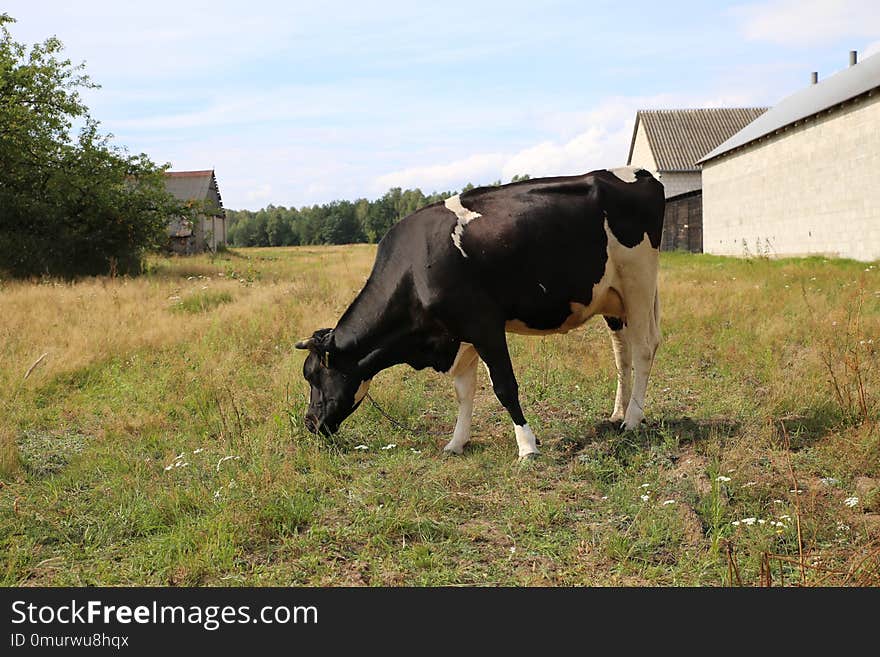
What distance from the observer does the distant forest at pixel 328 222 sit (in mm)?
100188

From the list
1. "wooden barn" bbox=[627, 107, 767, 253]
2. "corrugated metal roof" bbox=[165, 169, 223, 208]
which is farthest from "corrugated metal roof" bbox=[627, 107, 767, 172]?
"corrugated metal roof" bbox=[165, 169, 223, 208]

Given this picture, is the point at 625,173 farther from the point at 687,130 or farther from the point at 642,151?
the point at 642,151

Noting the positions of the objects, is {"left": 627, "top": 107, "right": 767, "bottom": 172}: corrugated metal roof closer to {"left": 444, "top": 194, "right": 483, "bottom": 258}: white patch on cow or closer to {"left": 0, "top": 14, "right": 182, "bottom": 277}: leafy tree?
{"left": 0, "top": 14, "right": 182, "bottom": 277}: leafy tree

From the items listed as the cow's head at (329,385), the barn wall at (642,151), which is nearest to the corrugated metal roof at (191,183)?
the barn wall at (642,151)

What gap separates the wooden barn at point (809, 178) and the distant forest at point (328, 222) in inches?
2549


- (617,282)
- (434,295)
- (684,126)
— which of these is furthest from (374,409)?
(684,126)

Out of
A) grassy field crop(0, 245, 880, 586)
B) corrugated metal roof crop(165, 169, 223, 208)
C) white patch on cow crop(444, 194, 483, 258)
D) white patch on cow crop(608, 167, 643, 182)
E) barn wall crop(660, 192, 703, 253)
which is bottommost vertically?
grassy field crop(0, 245, 880, 586)

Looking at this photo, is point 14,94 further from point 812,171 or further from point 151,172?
point 812,171

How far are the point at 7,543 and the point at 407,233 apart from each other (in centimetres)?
339

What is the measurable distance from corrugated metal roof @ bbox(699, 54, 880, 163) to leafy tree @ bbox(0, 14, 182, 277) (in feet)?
60.7

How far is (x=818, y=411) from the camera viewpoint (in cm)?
614

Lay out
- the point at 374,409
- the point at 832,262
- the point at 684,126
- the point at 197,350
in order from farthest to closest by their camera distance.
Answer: the point at 684,126 → the point at 832,262 → the point at 197,350 → the point at 374,409

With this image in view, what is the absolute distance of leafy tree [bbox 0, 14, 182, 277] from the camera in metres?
18.3

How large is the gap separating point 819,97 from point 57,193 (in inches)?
921
